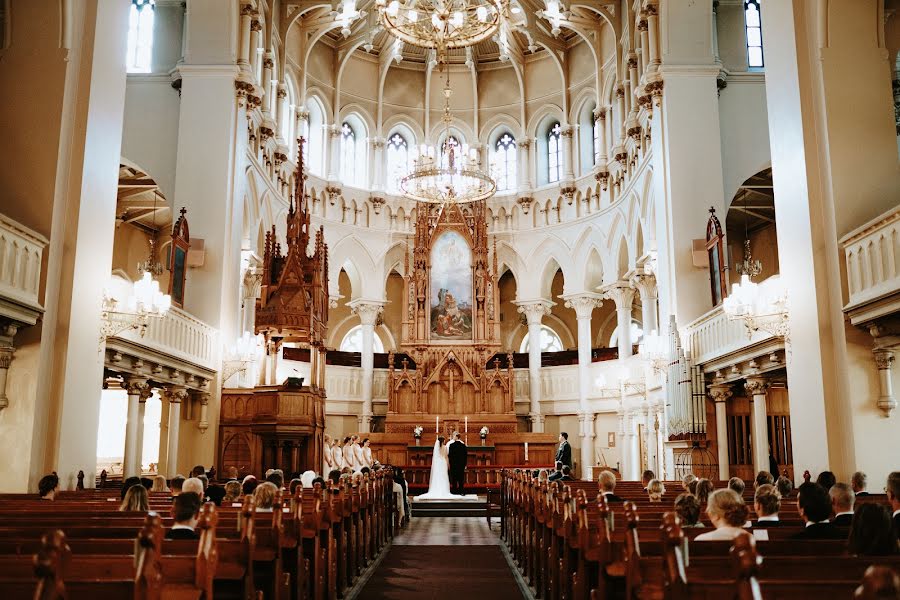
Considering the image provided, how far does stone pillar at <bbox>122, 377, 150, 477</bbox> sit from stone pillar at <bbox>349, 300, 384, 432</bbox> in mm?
13747

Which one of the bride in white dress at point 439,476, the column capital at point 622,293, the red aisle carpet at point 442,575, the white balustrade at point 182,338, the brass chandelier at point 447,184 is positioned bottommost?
the red aisle carpet at point 442,575

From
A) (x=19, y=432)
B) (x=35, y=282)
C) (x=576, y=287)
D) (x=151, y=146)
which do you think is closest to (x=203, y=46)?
(x=151, y=146)

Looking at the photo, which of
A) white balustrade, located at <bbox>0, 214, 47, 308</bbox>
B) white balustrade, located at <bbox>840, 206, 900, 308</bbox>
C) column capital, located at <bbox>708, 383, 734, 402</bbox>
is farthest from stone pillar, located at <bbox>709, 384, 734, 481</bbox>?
white balustrade, located at <bbox>0, 214, 47, 308</bbox>

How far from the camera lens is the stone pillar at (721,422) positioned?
1873cm

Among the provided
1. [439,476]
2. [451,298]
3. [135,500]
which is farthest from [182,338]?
[451,298]

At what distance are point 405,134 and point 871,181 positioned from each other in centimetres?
2375

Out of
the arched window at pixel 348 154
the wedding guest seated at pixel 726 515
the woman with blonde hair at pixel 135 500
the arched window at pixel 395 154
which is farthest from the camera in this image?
the arched window at pixel 395 154

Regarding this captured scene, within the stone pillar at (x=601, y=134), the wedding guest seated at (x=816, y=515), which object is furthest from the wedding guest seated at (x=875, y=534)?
the stone pillar at (x=601, y=134)

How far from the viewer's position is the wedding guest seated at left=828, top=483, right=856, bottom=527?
6.84 meters

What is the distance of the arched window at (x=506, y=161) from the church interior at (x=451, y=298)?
17cm

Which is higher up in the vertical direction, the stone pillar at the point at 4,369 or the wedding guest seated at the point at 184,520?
the stone pillar at the point at 4,369

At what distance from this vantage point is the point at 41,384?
41.7 ft

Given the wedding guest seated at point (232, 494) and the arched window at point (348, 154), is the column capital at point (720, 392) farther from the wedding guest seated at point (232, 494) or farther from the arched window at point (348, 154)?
the arched window at point (348, 154)

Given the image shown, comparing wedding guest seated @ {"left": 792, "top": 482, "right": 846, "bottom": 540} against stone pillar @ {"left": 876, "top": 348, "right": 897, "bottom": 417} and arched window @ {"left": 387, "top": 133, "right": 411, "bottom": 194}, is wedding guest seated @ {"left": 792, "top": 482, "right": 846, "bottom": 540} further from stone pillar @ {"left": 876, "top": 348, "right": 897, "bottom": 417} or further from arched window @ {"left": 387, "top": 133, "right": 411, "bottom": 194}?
arched window @ {"left": 387, "top": 133, "right": 411, "bottom": 194}
